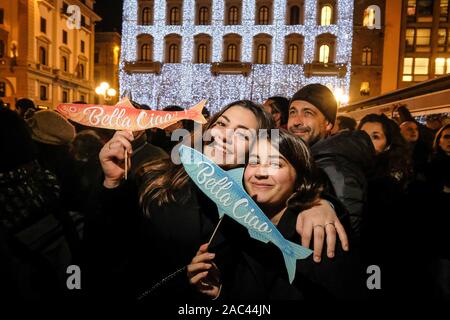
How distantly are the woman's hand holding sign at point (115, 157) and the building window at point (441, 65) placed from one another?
113ft

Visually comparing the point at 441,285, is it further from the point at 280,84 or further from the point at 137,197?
the point at 280,84

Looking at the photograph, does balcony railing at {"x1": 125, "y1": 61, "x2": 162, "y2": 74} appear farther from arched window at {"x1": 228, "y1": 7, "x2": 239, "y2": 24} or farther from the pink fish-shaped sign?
the pink fish-shaped sign

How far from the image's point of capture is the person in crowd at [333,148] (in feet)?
6.59

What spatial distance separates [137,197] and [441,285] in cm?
293

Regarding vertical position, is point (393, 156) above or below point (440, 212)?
above

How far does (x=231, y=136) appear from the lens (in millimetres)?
1803

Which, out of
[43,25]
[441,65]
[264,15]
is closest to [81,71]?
[43,25]

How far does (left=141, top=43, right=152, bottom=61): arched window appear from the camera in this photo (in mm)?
3607

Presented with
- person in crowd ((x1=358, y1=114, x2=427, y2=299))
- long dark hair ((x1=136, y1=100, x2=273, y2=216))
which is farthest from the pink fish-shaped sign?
person in crowd ((x1=358, y1=114, x2=427, y2=299))

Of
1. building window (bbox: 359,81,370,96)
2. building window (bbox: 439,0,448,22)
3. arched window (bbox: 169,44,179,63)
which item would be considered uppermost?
building window (bbox: 439,0,448,22)

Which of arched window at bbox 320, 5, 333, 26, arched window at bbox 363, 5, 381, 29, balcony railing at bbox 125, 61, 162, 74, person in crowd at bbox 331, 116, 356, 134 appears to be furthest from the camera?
arched window at bbox 320, 5, 333, 26

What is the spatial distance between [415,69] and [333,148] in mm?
32478

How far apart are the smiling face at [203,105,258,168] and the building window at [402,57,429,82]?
105ft

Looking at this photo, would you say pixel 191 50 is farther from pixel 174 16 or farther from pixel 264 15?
pixel 264 15
